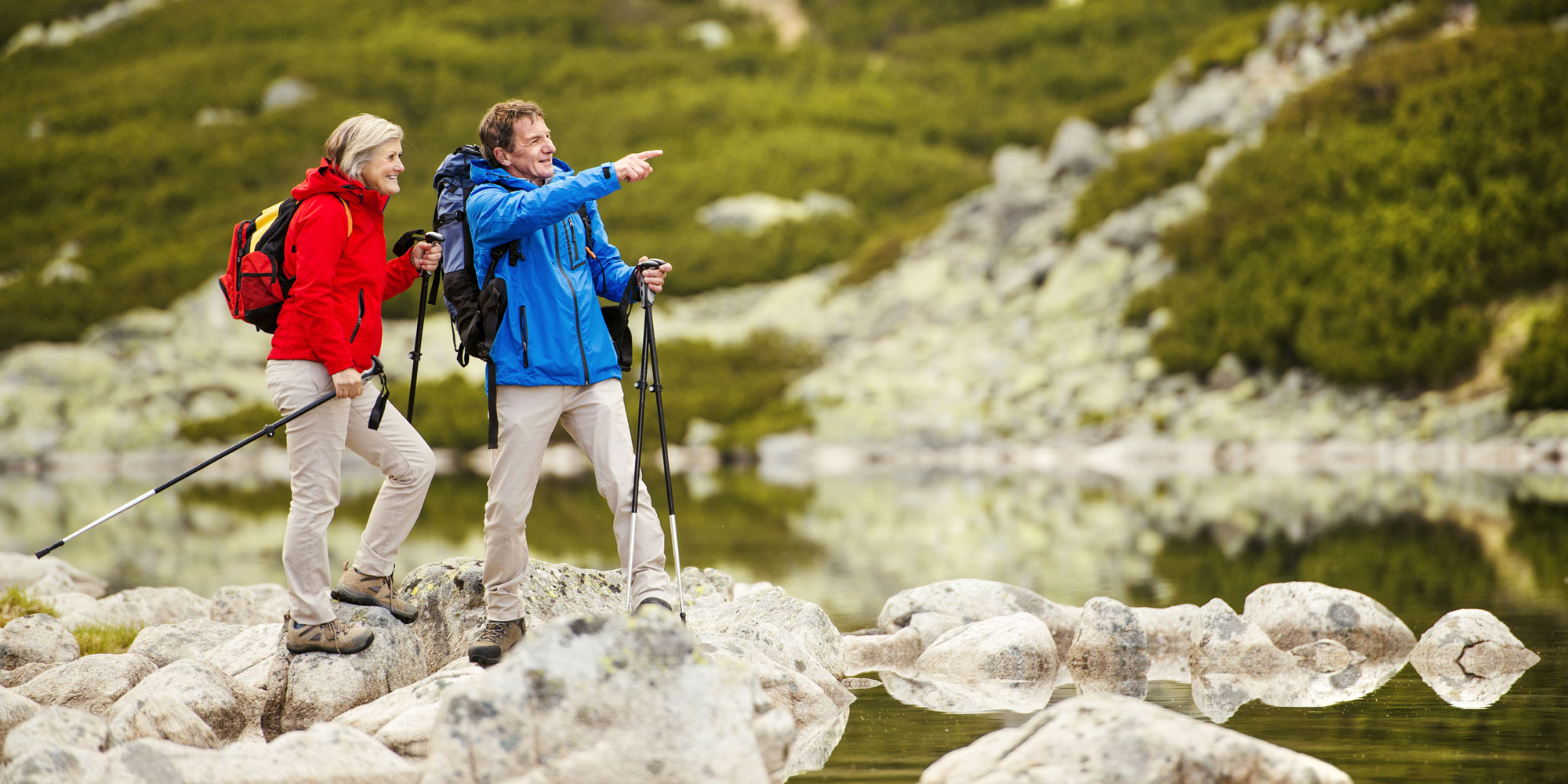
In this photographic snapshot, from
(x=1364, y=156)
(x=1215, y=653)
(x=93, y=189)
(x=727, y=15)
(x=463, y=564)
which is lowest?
(x=1215, y=653)

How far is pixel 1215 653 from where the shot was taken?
6344 mm

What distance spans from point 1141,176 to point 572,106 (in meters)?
47.3

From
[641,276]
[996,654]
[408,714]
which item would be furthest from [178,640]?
[996,654]

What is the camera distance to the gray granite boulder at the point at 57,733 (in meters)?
4.02

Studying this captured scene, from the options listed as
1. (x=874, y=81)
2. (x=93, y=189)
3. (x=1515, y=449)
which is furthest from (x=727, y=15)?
(x=1515, y=449)

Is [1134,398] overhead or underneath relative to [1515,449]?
overhead

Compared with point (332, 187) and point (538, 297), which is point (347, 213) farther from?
point (538, 297)

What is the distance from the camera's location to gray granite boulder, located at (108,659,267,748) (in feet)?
16.4

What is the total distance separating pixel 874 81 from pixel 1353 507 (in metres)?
63.0

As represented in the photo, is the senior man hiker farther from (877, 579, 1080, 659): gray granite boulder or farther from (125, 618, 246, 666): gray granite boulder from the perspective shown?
(877, 579, 1080, 659): gray granite boulder

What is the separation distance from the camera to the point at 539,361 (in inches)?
196

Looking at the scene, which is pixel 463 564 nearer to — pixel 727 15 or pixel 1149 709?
pixel 1149 709

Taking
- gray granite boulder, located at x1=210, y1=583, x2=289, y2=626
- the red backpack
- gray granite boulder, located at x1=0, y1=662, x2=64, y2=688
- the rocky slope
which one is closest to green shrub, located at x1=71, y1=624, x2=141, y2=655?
gray granite boulder, located at x1=0, y1=662, x2=64, y2=688

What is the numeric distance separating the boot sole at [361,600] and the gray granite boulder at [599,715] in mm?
1734
